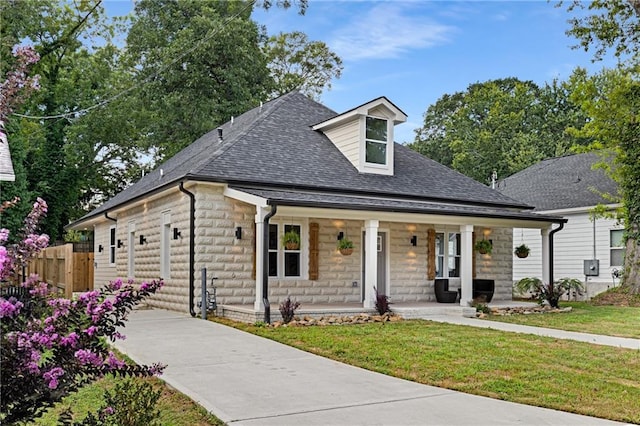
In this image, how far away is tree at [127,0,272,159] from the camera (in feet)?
85.6

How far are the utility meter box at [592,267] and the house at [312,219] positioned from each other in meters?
5.30

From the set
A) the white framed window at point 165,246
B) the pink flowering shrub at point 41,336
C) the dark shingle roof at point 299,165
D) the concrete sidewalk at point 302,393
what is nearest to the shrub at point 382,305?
the dark shingle roof at point 299,165

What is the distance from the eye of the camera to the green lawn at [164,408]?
4.95m

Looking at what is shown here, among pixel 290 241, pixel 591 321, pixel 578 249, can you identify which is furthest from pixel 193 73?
pixel 591 321

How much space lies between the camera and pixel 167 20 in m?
28.4

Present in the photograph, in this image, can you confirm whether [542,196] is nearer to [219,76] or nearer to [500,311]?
[500,311]

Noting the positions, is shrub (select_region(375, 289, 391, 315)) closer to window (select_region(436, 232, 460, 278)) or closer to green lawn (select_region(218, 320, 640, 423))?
green lawn (select_region(218, 320, 640, 423))

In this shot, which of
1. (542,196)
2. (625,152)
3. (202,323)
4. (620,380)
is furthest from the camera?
(542,196)

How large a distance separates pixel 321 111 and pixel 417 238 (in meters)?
5.19

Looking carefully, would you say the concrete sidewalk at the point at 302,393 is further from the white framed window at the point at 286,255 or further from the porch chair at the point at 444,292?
the porch chair at the point at 444,292

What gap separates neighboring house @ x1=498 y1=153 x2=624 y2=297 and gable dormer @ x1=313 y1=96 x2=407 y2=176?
931 cm

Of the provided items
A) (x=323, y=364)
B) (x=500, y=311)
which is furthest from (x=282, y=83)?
(x=323, y=364)

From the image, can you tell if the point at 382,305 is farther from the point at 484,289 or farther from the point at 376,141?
the point at 376,141

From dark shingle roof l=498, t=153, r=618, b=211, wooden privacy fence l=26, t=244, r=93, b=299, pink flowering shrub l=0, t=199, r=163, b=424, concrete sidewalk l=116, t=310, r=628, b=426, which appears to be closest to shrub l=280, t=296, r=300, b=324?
concrete sidewalk l=116, t=310, r=628, b=426
